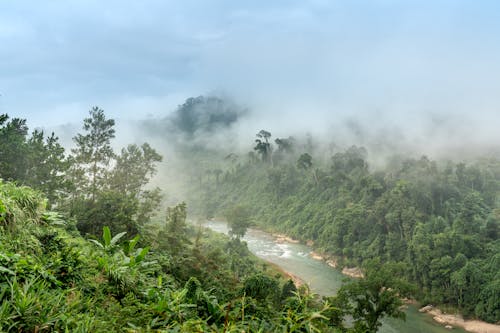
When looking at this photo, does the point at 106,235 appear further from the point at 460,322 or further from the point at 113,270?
the point at 460,322

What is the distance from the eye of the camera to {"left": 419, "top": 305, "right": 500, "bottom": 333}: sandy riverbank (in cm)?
2794

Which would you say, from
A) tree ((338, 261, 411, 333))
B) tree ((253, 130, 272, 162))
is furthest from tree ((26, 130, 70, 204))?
tree ((253, 130, 272, 162))

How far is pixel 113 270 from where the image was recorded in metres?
5.32

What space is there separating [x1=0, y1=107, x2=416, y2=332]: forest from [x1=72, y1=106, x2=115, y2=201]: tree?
9cm

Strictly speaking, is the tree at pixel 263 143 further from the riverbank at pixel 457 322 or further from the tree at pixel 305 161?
the riverbank at pixel 457 322

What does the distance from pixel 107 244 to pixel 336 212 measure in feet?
186

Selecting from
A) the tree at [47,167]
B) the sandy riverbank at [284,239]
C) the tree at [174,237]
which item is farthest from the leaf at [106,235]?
the sandy riverbank at [284,239]

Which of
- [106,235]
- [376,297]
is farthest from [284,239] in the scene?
[106,235]

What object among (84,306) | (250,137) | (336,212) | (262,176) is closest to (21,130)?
(84,306)

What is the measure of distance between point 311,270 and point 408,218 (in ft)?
48.5

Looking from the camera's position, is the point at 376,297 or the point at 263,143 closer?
the point at 376,297

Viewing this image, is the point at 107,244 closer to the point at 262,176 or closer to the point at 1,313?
the point at 1,313

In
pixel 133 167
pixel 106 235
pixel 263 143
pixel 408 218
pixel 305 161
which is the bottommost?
pixel 106 235

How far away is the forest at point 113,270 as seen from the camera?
3762 millimetres
